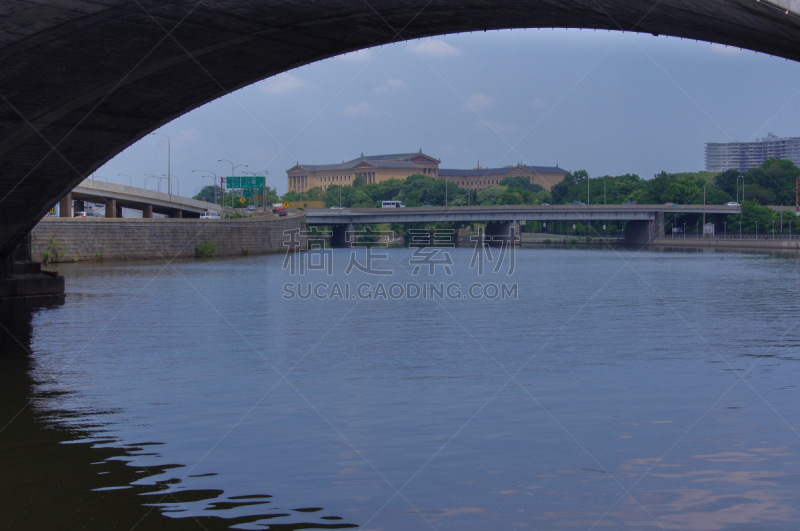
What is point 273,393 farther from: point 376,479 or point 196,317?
point 196,317

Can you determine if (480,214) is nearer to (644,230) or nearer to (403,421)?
(644,230)

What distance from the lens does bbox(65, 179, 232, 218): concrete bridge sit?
275ft

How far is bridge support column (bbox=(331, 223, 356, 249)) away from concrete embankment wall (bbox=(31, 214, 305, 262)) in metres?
36.2

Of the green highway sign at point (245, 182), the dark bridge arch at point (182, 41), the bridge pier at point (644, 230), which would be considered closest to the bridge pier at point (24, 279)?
the dark bridge arch at point (182, 41)

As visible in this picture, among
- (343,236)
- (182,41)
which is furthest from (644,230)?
(182,41)

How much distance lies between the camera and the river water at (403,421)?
9.83 metres

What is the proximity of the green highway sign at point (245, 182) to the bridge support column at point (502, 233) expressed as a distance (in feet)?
142

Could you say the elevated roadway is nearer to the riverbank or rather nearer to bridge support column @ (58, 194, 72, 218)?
the riverbank

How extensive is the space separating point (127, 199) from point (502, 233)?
80.5 metres

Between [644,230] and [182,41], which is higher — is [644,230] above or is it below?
below

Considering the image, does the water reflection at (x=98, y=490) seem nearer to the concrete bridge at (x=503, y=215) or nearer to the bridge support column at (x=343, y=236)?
the concrete bridge at (x=503, y=215)

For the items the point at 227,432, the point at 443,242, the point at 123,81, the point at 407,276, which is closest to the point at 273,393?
the point at 227,432

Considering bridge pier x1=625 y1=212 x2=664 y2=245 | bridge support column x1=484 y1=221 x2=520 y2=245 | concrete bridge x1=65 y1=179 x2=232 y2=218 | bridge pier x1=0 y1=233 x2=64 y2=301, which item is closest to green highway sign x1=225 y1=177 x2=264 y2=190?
concrete bridge x1=65 y1=179 x2=232 y2=218

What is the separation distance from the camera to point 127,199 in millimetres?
93375
